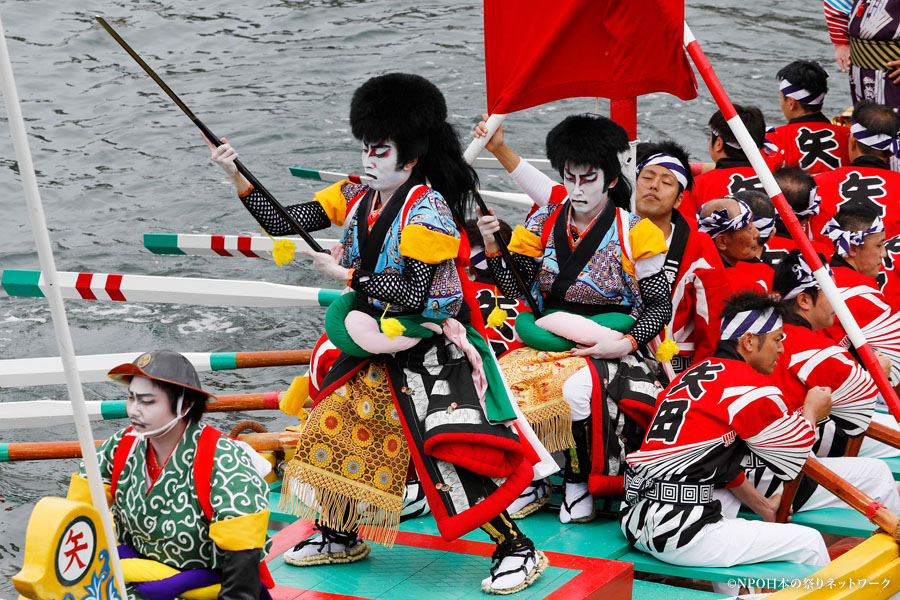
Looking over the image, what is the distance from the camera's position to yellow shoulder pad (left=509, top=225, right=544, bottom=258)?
15.6 ft

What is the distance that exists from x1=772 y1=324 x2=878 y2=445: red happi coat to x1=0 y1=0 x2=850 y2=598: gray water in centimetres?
407

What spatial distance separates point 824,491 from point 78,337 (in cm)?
611

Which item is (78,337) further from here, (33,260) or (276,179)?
(276,179)

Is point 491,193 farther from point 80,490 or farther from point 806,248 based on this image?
point 80,490

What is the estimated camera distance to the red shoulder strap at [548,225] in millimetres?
4688

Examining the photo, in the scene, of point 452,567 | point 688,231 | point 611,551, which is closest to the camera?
point 452,567

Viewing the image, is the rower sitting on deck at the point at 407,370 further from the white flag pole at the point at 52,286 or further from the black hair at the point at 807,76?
the black hair at the point at 807,76

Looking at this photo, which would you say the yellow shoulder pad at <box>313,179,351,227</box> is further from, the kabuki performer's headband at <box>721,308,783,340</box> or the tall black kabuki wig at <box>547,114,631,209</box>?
the kabuki performer's headband at <box>721,308,783,340</box>

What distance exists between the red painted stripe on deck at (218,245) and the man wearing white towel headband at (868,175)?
348 cm

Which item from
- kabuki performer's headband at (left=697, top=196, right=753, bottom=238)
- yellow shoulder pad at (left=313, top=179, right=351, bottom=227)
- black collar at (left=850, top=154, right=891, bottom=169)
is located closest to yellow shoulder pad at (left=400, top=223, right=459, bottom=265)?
yellow shoulder pad at (left=313, top=179, right=351, bottom=227)

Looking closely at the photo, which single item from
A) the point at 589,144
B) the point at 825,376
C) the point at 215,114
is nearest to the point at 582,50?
the point at 589,144

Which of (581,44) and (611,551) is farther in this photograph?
(581,44)

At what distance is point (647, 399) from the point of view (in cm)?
457

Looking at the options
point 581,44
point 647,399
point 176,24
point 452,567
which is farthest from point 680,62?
point 176,24
